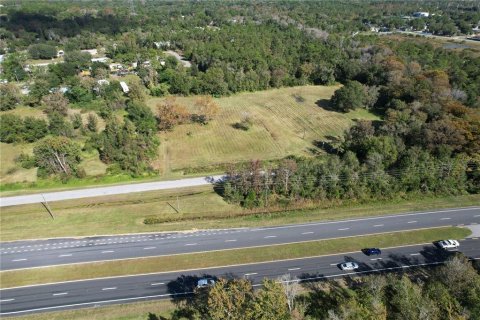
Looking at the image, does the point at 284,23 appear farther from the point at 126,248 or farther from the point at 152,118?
the point at 126,248

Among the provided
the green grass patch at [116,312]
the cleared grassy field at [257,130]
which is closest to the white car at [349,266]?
the green grass patch at [116,312]

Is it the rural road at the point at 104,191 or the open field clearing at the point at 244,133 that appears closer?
the rural road at the point at 104,191

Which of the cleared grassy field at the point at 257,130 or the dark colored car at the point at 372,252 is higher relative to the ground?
the cleared grassy field at the point at 257,130

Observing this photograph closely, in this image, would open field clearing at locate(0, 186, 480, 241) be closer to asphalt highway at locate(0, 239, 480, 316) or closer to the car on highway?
asphalt highway at locate(0, 239, 480, 316)

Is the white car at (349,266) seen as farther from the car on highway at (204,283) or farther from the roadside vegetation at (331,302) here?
the car on highway at (204,283)

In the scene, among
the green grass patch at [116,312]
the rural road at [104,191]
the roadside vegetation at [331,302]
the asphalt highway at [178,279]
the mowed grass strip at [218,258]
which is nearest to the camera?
the roadside vegetation at [331,302]
